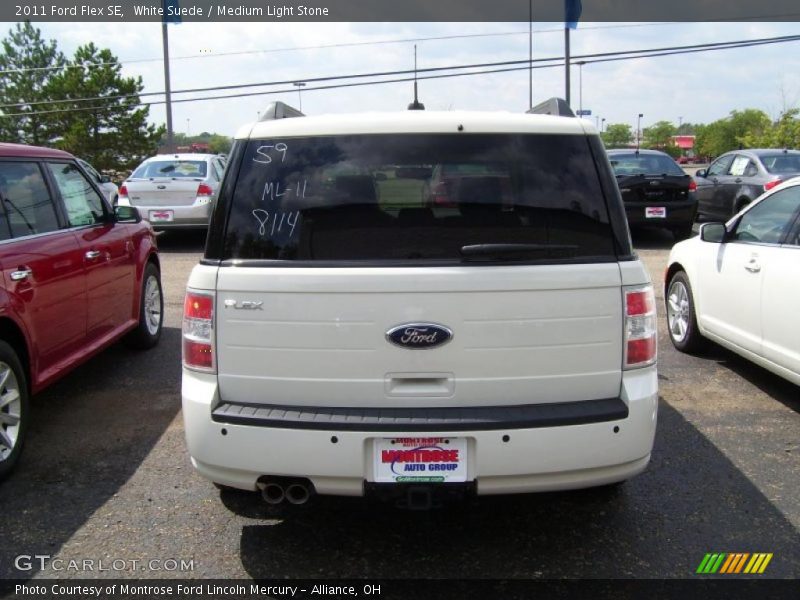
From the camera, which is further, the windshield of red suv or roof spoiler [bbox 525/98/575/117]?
the windshield of red suv

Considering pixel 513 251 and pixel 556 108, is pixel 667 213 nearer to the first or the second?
pixel 556 108

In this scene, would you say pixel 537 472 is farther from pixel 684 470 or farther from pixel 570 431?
pixel 684 470

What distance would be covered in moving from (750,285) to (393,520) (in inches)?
123

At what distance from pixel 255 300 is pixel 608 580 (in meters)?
1.79

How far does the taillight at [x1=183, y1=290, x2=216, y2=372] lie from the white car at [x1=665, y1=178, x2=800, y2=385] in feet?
11.5

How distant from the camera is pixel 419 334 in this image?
9.02ft

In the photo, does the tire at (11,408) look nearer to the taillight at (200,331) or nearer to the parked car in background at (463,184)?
the taillight at (200,331)

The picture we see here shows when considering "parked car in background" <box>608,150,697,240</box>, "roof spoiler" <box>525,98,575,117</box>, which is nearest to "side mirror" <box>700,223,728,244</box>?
"roof spoiler" <box>525,98,575,117</box>

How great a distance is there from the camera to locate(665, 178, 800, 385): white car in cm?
454

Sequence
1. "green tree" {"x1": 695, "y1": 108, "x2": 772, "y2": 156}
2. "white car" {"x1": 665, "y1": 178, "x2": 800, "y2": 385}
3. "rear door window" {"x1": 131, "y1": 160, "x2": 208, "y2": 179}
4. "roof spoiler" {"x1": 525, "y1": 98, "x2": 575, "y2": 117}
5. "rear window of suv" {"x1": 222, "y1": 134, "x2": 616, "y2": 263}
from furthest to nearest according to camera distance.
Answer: "green tree" {"x1": 695, "y1": 108, "x2": 772, "y2": 156}
"rear door window" {"x1": 131, "y1": 160, "x2": 208, "y2": 179}
"white car" {"x1": 665, "y1": 178, "x2": 800, "y2": 385}
"roof spoiler" {"x1": 525, "y1": 98, "x2": 575, "y2": 117}
"rear window of suv" {"x1": 222, "y1": 134, "x2": 616, "y2": 263}

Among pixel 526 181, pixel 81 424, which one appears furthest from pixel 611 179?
pixel 81 424
